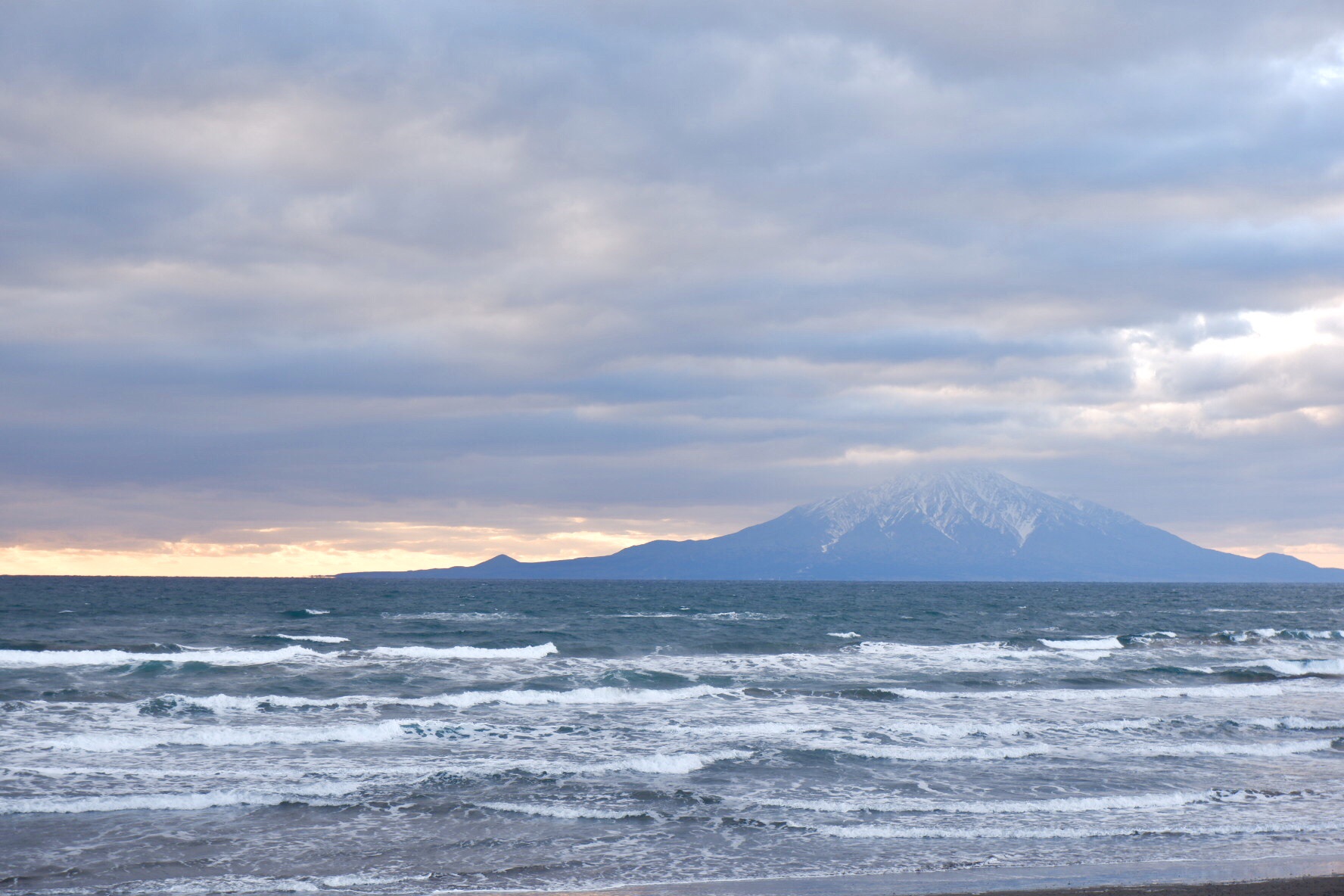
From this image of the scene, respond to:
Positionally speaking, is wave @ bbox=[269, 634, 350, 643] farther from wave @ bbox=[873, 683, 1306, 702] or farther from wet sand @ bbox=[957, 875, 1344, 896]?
wet sand @ bbox=[957, 875, 1344, 896]

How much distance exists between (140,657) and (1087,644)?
45277 mm

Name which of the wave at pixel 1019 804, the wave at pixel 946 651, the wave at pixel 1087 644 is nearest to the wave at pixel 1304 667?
the wave at pixel 1087 644

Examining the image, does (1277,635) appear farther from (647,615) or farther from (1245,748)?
(1245,748)

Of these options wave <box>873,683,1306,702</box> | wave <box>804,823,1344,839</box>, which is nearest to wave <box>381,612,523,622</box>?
wave <box>873,683,1306,702</box>

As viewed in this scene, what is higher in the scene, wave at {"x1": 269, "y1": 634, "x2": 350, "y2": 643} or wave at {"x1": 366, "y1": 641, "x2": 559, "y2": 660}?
wave at {"x1": 366, "y1": 641, "x2": 559, "y2": 660}

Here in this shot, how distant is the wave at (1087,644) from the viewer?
164 feet

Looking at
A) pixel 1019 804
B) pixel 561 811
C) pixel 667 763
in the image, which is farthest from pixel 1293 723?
pixel 561 811

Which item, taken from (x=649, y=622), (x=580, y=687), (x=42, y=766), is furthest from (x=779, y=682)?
(x=649, y=622)

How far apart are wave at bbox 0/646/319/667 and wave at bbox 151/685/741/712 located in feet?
29.0

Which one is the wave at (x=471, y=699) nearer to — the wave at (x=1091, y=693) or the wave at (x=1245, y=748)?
the wave at (x=1091, y=693)

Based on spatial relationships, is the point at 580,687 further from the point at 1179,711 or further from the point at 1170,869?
the point at 1170,869

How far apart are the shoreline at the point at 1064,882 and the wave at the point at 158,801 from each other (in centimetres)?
637

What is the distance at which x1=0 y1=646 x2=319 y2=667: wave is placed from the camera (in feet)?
115

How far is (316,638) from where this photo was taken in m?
47.6
